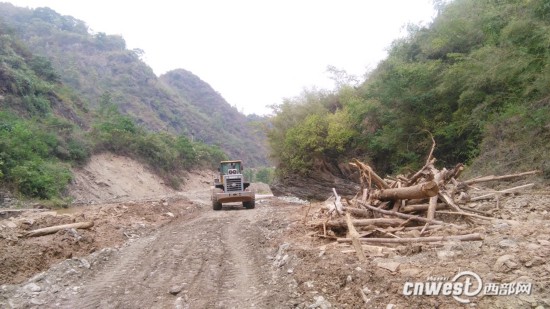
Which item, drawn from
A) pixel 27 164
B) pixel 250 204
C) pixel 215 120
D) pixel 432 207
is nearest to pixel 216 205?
pixel 250 204

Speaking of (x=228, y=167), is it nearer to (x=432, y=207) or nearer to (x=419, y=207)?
(x=419, y=207)

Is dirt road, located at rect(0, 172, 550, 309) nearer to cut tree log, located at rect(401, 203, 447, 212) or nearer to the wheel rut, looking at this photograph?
the wheel rut

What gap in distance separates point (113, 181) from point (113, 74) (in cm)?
7224

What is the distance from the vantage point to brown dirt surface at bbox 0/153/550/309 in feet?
14.7

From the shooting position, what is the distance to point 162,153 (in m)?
44.7

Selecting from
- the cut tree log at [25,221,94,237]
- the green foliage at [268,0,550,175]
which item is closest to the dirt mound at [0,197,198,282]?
the cut tree log at [25,221,94,237]

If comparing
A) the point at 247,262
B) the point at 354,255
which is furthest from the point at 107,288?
the point at 354,255

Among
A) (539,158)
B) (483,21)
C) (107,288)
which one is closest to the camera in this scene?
(107,288)

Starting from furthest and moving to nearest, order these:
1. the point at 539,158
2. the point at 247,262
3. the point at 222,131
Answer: the point at 222,131 < the point at 539,158 < the point at 247,262

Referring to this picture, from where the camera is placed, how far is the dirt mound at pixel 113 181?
1142 inches

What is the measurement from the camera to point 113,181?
34625 mm

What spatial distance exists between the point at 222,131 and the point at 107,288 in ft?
365

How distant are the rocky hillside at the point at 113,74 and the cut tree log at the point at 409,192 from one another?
244ft

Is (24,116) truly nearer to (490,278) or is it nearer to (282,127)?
(282,127)
